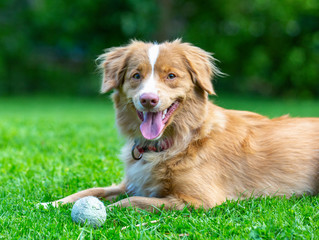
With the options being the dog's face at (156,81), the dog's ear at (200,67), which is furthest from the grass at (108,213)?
the dog's ear at (200,67)

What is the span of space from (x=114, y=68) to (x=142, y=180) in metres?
1.22

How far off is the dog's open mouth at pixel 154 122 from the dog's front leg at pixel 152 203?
58cm

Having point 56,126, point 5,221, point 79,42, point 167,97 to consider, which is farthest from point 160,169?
point 79,42

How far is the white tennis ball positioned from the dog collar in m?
0.92

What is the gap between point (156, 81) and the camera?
412 centimetres

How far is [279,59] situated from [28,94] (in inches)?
495

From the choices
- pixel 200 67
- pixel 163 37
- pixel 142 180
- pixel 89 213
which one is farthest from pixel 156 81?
pixel 163 37

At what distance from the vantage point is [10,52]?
70.4 ft

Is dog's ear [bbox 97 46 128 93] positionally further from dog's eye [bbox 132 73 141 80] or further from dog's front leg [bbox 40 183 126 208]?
dog's front leg [bbox 40 183 126 208]

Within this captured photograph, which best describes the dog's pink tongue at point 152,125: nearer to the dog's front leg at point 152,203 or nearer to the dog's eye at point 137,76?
the dog's eye at point 137,76

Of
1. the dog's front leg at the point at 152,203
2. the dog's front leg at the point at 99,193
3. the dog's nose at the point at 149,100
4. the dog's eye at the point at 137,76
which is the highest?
the dog's eye at the point at 137,76

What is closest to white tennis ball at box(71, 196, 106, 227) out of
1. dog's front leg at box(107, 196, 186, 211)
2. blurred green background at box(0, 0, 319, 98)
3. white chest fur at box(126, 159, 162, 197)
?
dog's front leg at box(107, 196, 186, 211)

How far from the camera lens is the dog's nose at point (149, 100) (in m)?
3.83

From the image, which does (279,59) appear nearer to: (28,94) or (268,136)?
(28,94)
